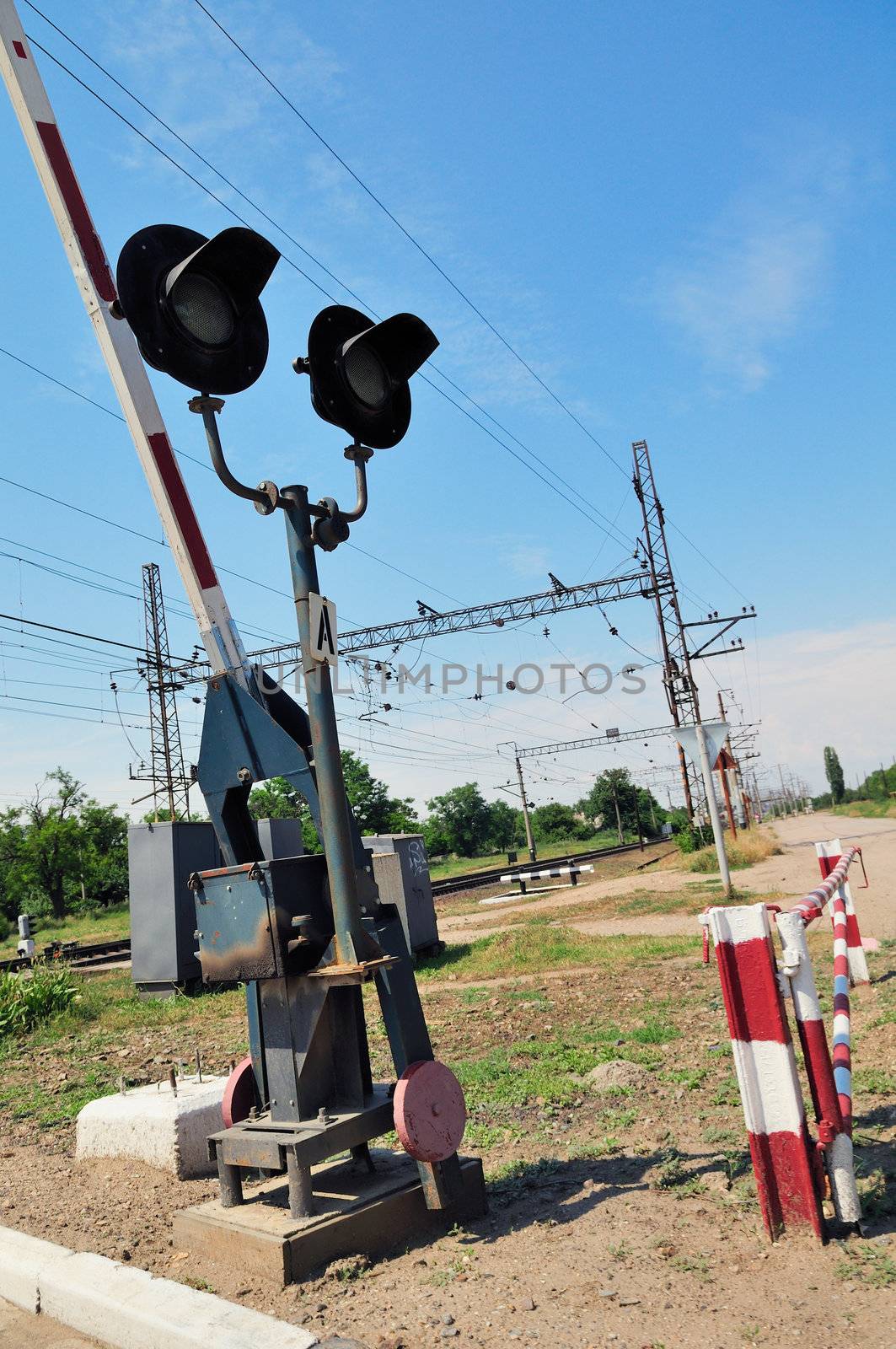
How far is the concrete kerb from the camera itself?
266 centimetres

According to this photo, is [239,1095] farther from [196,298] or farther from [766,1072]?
[196,298]

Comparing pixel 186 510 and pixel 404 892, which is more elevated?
pixel 186 510

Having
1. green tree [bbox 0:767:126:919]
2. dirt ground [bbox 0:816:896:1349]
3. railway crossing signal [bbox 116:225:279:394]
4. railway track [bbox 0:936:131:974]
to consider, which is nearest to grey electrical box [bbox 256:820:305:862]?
dirt ground [bbox 0:816:896:1349]

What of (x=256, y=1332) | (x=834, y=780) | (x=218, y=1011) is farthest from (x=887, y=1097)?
(x=834, y=780)

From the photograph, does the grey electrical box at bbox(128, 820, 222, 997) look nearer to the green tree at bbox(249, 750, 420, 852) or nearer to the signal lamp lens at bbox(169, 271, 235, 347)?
the signal lamp lens at bbox(169, 271, 235, 347)

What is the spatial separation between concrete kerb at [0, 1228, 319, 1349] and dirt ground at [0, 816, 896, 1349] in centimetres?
25

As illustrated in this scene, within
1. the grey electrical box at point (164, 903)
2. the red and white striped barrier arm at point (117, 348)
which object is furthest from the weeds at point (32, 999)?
the red and white striped barrier arm at point (117, 348)

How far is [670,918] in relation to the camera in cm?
1431

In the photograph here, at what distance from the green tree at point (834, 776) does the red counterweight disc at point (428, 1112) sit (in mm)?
134667

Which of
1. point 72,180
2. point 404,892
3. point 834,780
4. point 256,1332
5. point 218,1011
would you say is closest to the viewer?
point 256,1332

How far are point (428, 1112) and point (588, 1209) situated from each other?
30.5 inches

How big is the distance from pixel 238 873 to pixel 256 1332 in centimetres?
147

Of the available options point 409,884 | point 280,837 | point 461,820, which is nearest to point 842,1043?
point 280,837

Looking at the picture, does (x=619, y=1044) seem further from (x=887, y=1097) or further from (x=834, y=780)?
(x=834, y=780)
